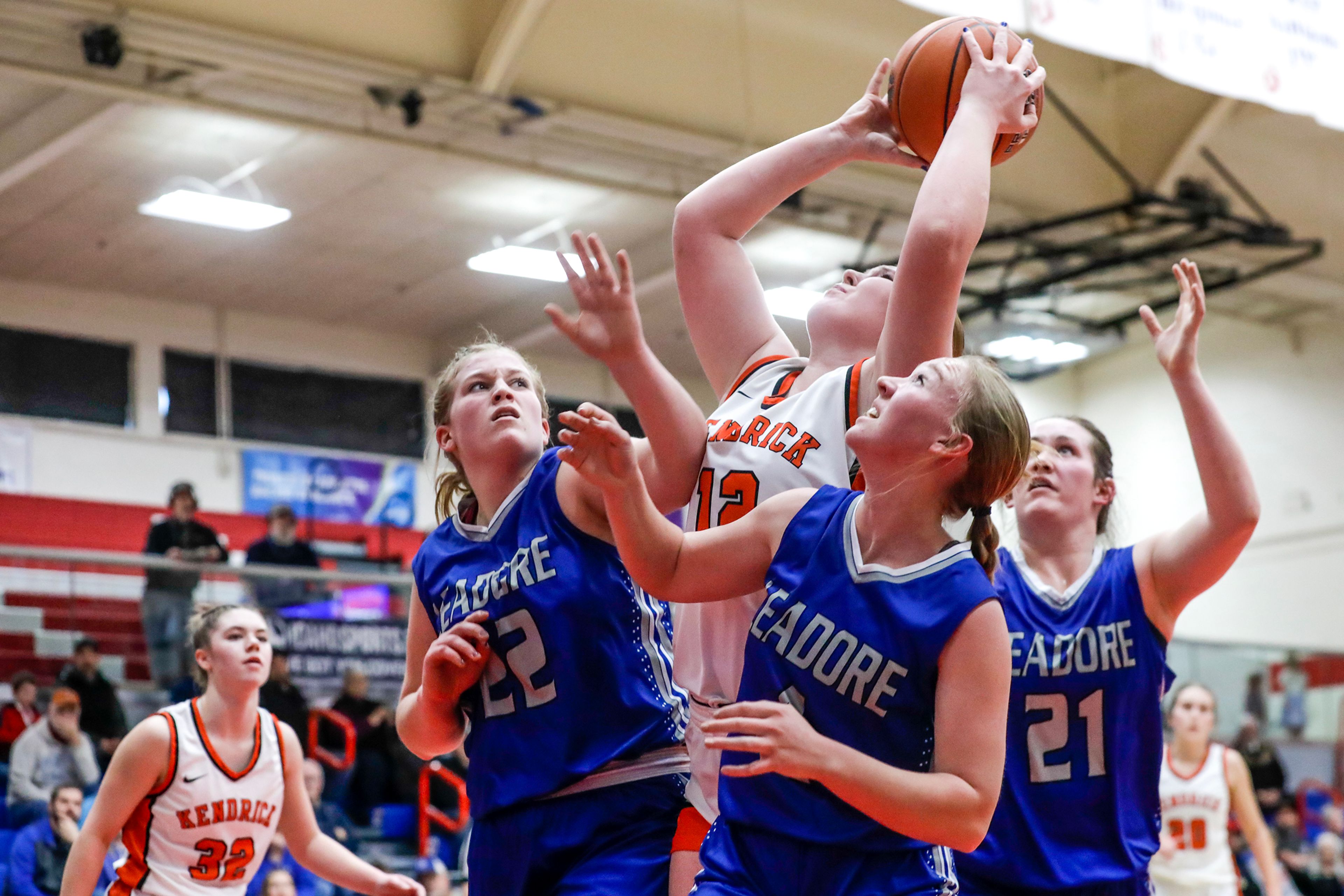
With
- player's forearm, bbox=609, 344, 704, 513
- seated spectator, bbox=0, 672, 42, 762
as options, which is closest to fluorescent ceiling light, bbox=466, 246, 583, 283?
seated spectator, bbox=0, 672, 42, 762


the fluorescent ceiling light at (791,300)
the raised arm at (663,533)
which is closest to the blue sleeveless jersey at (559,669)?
the raised arm at (663,533)

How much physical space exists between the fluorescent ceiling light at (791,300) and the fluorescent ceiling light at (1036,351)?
1.96 m

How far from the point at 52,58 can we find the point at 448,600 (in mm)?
9272

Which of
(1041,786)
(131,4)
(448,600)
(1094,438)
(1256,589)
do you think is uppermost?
(131,4)

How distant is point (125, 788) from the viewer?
15.9 feet

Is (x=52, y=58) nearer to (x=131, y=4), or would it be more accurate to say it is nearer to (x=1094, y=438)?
(x=131, y=4)

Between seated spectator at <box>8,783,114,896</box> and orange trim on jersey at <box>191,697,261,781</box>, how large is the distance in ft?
10.4

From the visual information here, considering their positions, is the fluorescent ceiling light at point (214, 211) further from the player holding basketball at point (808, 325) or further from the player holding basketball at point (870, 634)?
the player holding basketball at point (870, 634)

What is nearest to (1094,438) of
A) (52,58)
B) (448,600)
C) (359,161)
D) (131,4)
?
(448,600)

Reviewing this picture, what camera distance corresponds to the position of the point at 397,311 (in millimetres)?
17500

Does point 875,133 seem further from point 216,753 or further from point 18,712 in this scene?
point 18,712

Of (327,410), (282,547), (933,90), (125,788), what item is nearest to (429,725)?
(933,90)

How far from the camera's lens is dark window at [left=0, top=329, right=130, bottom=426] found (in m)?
15.6

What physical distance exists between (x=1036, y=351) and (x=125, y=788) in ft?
36.7
